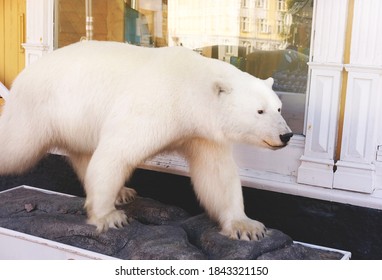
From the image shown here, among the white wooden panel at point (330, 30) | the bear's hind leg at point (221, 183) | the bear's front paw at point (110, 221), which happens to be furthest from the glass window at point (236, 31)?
the bear's front paw at point (110, 221)

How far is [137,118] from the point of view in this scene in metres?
3.99

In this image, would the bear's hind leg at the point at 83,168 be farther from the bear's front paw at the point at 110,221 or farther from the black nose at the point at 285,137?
the black nose at the point at 285,137

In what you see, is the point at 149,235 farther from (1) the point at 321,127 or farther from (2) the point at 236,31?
(2) the point at 236,31

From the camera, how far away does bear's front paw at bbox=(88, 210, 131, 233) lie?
4.15 metres

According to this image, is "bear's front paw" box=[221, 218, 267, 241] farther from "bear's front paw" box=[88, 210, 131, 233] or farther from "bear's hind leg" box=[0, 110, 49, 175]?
"bear's hind leg" box=[0, 110, 49, 175]

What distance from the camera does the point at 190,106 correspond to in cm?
393

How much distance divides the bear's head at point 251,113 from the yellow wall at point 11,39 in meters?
5.42

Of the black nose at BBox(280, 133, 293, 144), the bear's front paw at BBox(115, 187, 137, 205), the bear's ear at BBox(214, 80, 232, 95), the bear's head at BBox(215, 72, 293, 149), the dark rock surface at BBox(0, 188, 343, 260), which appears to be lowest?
the dark rock surface at BBox(0, 188, 343, 260)

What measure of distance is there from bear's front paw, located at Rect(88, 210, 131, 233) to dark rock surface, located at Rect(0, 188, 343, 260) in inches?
1.7

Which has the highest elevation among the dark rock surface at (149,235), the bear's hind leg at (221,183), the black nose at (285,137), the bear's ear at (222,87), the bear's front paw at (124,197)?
the bear's ear at (222,87)

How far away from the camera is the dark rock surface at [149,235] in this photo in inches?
154

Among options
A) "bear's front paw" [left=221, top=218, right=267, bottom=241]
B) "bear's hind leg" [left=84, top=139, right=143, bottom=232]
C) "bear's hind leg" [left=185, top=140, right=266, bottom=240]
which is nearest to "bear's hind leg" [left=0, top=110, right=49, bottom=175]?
"bear's hind leg" [left=84, top=139, right=143, bottom=232]

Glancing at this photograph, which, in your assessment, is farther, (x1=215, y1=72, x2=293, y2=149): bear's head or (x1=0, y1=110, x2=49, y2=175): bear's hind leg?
(x1=0, y1=110, x2=49, y2=175): bear's hind leg
